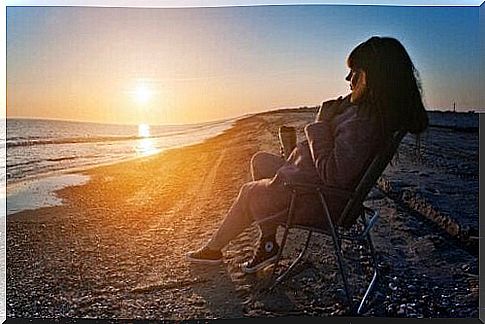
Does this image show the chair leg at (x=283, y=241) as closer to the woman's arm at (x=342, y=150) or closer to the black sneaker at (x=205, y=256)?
the woman's arm at (x=342, y=150)

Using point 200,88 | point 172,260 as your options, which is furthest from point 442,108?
point 172,260

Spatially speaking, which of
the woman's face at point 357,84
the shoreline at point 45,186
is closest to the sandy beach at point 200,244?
the shoreline at point 45,186

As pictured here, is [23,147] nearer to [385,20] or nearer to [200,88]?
[200,88]

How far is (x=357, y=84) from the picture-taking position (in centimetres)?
575

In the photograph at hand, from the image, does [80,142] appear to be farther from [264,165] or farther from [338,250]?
[338,250]

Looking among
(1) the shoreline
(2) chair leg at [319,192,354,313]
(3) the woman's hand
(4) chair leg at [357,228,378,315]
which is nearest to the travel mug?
(3) the woman's hand

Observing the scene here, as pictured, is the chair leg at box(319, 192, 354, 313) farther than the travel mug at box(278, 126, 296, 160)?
Result: No

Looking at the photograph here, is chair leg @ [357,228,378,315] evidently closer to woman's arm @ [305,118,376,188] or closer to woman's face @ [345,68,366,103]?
woman's arm @ [305,118,376,188]

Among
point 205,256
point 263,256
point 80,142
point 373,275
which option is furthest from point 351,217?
point 80,142

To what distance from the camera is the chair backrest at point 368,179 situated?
18.2ft

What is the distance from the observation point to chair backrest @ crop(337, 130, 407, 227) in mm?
5559

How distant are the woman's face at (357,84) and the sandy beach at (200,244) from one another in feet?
1.14

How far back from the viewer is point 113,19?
19.7ft

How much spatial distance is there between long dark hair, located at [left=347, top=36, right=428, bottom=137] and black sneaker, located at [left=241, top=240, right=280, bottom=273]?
106 cm
